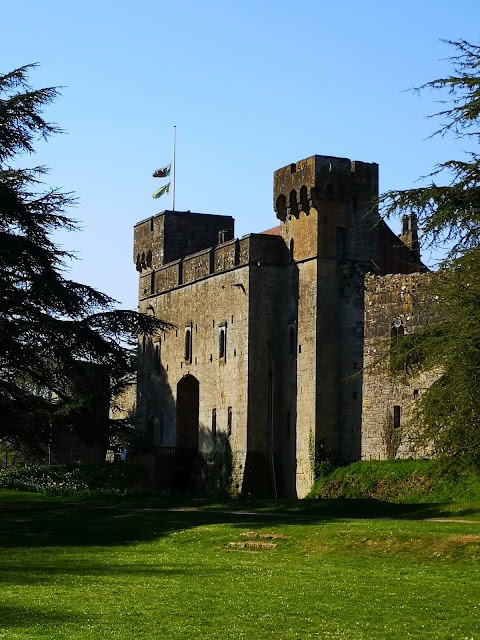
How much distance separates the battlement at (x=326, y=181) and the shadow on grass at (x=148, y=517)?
37.7 ft

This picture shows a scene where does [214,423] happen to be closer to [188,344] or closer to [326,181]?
[188,344]

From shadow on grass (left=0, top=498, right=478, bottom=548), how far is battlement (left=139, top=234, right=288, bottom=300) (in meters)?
10.4

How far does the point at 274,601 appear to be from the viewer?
19.2 m

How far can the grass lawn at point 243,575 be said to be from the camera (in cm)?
1711

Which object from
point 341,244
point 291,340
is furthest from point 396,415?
point 341,244

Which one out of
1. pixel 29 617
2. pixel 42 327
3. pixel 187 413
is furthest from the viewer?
pixel 187 413

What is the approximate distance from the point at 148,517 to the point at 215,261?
1873 cm

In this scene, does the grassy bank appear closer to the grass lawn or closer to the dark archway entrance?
the grass lawn

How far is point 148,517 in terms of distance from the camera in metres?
36.8

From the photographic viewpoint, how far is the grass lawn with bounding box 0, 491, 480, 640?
17.1 m

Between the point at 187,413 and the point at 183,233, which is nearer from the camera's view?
the point at 187,413

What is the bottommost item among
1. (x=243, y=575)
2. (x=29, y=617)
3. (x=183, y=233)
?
(x=29, y=617)

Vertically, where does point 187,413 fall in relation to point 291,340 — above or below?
below

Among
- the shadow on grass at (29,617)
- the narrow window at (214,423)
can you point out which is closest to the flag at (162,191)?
the narrow window at (214,423)
